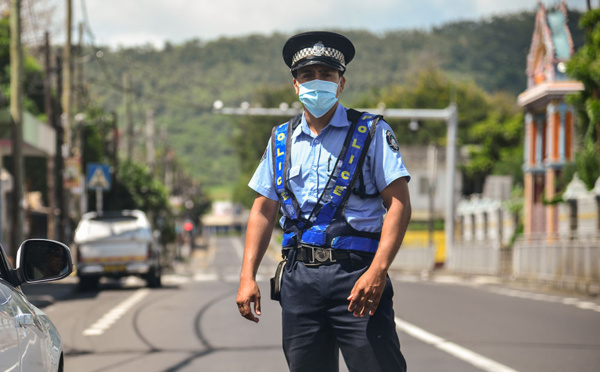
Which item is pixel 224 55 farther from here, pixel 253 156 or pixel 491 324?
pixel 491 324

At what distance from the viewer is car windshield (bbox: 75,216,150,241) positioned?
25.9 meters

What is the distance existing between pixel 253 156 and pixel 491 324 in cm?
9721

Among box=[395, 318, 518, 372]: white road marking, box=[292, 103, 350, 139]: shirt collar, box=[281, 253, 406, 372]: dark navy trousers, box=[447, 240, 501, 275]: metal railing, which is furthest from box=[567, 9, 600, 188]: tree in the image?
box=[281, 253, 406, 372]: dark navy trousers

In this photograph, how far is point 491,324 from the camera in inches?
575

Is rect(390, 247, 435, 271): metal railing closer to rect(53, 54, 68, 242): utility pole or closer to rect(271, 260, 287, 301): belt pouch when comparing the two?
rect(53, 54, 68, 242): utility pole

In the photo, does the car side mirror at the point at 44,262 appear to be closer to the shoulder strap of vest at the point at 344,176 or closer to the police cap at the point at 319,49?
the shoulder strap of vest at the point at 344,176

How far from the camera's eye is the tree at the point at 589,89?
86.4ft

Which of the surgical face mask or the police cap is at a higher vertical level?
the police cap

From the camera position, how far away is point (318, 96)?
4.78 metres

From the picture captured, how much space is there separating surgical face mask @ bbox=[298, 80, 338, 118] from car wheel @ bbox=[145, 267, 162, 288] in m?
21.5

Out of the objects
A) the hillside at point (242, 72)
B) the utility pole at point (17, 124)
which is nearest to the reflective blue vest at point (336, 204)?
Answer: the utility pole at point (17, 124)

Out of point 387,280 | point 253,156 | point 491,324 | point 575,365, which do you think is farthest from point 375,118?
point 253,156

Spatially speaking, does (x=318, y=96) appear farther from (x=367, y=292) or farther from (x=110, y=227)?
(x=110, y=227)

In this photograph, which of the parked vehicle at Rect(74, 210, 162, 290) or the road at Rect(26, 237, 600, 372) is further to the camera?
the parked vehicle at Rect(74, 210, 162, 290)
